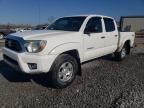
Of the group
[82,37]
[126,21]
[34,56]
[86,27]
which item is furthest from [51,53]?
[126,21]

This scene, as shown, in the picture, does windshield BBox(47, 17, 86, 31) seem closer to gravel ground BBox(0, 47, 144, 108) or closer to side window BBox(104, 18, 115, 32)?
side window BBox(104, 18, 115, 32)

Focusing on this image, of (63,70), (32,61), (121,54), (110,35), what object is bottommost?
(121,54)

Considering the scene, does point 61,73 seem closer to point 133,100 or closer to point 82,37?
point 82,37

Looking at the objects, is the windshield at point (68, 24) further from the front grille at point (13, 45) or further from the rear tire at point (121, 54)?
the rear tire at point (121, 54)

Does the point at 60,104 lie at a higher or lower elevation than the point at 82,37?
lower

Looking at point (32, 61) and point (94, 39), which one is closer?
point (32, 61)

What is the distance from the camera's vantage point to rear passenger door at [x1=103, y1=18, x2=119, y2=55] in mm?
7271

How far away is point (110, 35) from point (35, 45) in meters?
3.32

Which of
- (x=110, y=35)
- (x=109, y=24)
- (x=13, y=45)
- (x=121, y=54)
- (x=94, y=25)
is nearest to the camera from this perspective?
(x=13, y=45)

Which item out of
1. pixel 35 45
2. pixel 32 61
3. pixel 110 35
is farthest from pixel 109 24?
pixel 32 61

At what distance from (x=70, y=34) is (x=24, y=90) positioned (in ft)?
5.84

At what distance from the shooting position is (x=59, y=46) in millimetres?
5141

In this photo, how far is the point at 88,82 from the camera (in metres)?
5.92

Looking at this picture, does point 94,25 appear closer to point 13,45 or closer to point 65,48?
point 65,48
